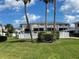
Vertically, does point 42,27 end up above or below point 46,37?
below

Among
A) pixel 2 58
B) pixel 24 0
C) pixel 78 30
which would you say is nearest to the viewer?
pixel 2 58

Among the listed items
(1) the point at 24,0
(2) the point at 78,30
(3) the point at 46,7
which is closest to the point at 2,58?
(1) the point at 24,0

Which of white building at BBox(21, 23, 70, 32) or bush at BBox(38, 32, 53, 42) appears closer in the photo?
bush at BBox(38, 32, 53, 42)

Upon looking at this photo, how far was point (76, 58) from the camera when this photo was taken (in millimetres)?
23547

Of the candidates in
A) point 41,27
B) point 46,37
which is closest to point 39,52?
point 46,37

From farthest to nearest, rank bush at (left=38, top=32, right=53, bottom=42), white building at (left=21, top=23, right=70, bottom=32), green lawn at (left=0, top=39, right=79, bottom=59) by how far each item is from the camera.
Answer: white building at (left=21, top=23, right=70, bottom=32), bush at (left=38, top=32, right=53, bottom=42), green lawn at (left=0, top=39, right=79, bottom=59)

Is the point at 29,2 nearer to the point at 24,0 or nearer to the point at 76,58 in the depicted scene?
the point at 24,0

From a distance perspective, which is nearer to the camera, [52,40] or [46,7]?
[52,40]

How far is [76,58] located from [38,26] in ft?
272

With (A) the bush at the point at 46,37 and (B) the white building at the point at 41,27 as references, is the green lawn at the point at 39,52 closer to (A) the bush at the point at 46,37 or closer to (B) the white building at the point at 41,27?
(A) the bush at the point at 46,37

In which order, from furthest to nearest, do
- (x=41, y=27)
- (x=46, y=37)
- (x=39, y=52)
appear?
1. (x=41, y=27)
2. (x=46, y=37)
3. (x=39, y=52)

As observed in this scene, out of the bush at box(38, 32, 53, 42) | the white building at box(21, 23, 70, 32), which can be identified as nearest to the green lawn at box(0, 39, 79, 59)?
the bush at box(38, 32, 53, 42)

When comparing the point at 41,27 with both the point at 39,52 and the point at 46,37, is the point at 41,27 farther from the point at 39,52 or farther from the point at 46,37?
the point at 39,52

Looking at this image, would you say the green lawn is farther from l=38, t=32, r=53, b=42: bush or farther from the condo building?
the condo building
